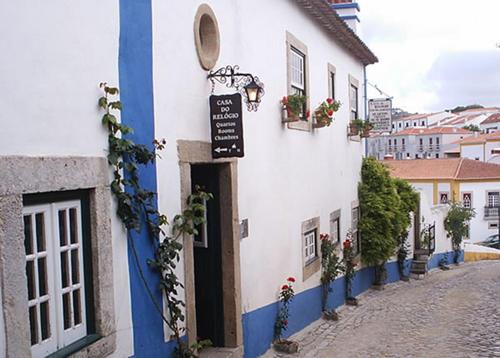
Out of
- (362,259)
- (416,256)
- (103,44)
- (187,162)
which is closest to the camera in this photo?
(103,44)

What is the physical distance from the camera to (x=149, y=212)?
16.1 ft

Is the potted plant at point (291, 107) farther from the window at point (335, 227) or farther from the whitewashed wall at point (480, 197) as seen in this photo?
the whitewashed wall at point (480, 197)

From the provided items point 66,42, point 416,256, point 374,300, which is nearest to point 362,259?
Result: point 374,300

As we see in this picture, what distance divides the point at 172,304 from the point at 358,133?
924cm

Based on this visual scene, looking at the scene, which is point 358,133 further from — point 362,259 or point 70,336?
point 70,336

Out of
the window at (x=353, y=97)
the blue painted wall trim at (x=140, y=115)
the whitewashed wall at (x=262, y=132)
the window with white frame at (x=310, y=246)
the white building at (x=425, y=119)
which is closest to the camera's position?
the blue painted wall trim at (x=140, y=115)

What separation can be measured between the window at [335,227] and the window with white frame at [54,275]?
7.99 metres

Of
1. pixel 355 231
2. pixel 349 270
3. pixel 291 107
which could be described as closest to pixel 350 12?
pixel 355 231

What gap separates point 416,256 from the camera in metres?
20.5

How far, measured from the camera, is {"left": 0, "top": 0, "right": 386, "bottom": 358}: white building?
3.49 m

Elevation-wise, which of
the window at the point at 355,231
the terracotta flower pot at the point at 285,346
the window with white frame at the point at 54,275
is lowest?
the terracotta flower pot at the point at 285,346

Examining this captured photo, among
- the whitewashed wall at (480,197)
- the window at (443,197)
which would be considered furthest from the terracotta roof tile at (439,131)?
the window at (443,197)

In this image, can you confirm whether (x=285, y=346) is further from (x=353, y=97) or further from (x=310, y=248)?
(x=353, y=97)

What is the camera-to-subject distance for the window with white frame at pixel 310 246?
9914 mm
